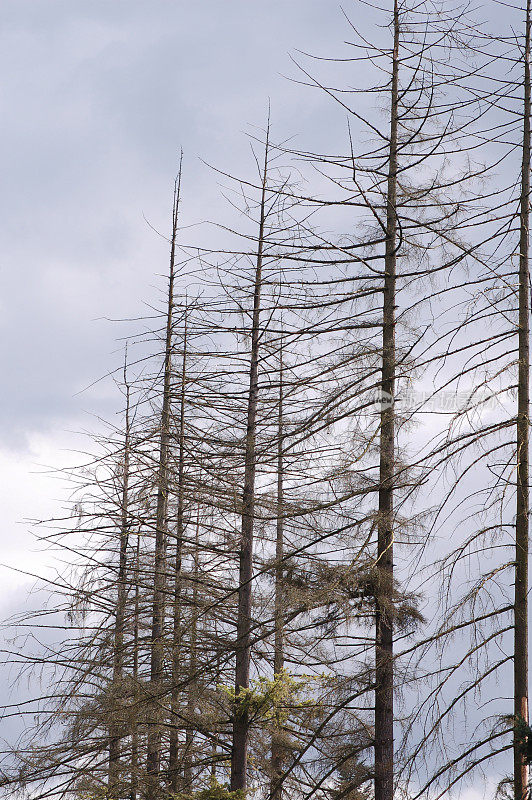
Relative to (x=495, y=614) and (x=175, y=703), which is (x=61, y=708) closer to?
(x=175, y=703)

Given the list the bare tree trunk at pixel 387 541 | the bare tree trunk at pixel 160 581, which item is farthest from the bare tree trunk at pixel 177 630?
the bare tree trunk at pixel 387 541

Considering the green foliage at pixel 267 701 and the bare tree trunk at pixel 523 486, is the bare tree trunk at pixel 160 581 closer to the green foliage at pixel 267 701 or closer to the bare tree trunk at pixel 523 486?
the green foliage at pixel 267 701

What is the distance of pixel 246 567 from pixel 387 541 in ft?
9.80

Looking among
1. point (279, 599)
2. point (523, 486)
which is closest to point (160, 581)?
point (279, 599)

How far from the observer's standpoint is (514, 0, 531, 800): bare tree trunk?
31.5 feet

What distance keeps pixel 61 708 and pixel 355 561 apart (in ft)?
23.0

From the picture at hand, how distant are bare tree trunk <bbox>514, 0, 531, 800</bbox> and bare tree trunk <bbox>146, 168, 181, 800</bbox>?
5.36 meters

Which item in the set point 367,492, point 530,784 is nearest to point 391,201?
point 367,492

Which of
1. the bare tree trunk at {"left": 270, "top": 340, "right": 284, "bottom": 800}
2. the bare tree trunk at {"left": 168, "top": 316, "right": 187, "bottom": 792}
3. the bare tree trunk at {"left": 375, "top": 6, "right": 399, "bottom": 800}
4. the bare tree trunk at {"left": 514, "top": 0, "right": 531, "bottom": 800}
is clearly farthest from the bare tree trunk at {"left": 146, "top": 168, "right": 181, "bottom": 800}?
the bare tree trunk at {"left": 514, "top": 0, "right": 531, "bottom": 800}

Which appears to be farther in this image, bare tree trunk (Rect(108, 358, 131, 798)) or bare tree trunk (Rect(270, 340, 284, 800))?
bare tree trunk (Rect(108, 358, 131, 798))

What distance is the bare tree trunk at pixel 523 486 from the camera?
378 inches

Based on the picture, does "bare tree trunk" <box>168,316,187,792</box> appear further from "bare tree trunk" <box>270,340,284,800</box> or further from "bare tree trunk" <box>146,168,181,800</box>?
"bare tree trunk" <box>270,340,284,800</box>

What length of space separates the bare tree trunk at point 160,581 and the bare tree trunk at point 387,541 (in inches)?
142

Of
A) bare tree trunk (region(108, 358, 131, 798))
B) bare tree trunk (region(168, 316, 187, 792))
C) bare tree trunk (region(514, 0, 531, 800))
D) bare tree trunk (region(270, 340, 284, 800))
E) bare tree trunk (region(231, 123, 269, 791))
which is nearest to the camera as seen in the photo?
bare tree trunk (region(514, 0, 531, 800))
